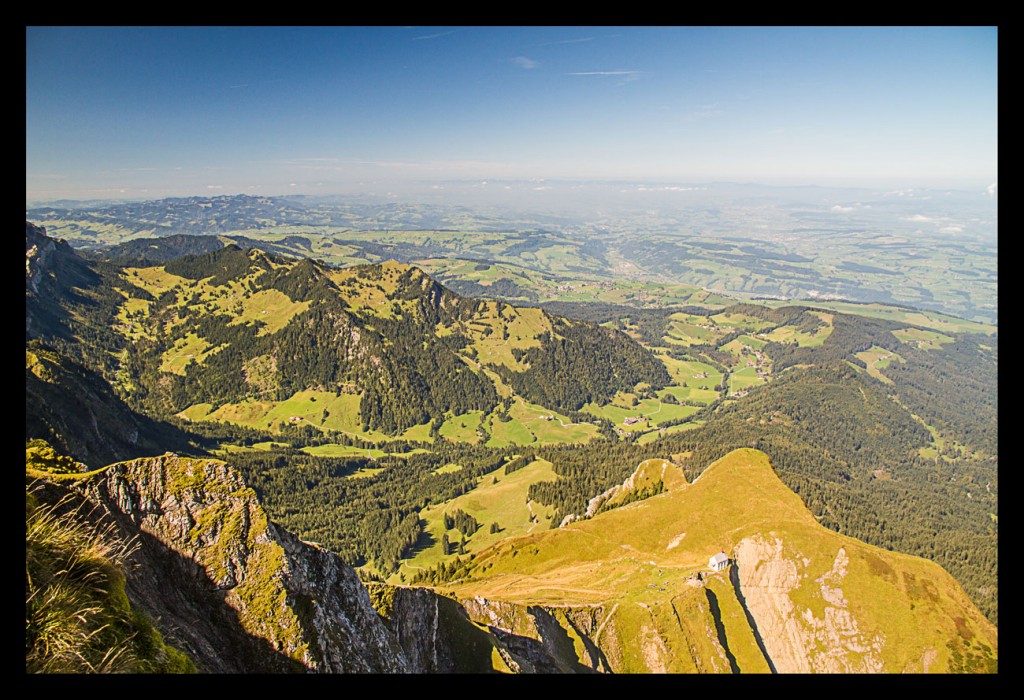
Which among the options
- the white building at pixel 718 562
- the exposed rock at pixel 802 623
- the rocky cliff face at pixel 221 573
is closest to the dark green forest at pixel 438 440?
the exposed rock at pixel 802 623

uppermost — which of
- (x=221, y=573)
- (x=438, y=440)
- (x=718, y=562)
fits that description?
(x=221, y=573)

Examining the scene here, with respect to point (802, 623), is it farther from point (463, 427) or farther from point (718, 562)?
point (463, 427)

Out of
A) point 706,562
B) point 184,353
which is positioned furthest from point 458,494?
point 184,353

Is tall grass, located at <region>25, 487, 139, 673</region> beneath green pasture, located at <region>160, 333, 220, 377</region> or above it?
above

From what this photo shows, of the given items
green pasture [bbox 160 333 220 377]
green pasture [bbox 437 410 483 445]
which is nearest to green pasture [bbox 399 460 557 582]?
green pasture [bbox 437 410 483 445]

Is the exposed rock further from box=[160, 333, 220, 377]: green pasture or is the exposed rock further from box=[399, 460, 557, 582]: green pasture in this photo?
box=[160, 333, 220, 377]: green pasture

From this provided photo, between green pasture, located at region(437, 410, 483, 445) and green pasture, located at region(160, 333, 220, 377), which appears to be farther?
green pasture, located at region(160, 333, 220, 377)

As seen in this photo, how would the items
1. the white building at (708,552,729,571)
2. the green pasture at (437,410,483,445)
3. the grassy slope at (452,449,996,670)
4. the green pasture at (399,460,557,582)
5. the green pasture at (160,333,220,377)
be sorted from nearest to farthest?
Result: the grassy slope at (452,449,996,670) → the white building at (708,552,729,571) → the green pasture at (399,460,557,582) → the green pasture at (437,410,483,445) → the green pasture at (160,333,220,377)
